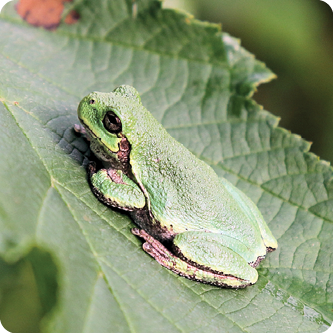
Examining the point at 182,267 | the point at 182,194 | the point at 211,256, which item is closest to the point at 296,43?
the point at 182,194

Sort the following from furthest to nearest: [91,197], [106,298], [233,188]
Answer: [233,188]
[91,197]
[106,298]

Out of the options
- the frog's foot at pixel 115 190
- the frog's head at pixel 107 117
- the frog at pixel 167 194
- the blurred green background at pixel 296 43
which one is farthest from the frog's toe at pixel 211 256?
the blurred green background at pixel 296 43

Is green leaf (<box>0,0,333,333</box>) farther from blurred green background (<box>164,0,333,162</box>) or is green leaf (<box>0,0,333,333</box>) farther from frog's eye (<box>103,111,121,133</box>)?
blurred green background (<box>164,0,333,162</box>)

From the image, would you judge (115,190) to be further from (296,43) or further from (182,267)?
(296,43)

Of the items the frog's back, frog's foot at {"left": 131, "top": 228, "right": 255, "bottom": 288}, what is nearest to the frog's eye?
the frog's back

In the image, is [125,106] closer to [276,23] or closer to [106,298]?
[106,298]

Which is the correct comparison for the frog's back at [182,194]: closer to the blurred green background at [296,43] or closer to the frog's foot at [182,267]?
the frog's foot at [182,267]

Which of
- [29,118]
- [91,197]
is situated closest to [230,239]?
[91,197]
